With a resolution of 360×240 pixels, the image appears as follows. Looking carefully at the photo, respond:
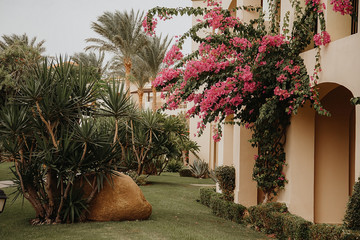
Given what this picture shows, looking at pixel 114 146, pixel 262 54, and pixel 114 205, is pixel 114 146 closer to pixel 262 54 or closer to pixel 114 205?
pixel 114 205

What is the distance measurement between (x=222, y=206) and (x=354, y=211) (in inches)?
240

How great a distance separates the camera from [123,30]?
30125 millimetres

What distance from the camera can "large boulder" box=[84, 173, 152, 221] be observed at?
1001cm

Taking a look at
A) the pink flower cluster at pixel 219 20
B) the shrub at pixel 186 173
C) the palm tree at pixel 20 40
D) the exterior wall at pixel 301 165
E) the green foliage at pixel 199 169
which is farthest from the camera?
the palm tree at pixel 20 40

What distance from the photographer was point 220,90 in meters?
9.30

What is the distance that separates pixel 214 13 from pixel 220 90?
1790mm

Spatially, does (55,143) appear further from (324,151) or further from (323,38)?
(324,151)

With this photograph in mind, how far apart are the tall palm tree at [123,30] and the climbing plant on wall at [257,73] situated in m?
19.6

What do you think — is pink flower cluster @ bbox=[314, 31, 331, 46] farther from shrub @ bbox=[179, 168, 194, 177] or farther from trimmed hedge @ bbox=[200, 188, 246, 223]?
shrub @ bbox=[179, 168, 194, 177]

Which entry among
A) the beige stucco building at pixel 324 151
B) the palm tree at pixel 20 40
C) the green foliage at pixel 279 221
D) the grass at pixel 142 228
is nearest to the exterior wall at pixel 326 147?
the beige stucco building at pixel 324 151

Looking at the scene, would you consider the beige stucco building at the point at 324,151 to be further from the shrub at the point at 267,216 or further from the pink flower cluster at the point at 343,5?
Answer: the pink flower cluster at the point at 343,5

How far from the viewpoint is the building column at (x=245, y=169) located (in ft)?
40.6

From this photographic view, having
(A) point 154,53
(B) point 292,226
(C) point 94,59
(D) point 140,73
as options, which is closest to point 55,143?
(B) point 292,226

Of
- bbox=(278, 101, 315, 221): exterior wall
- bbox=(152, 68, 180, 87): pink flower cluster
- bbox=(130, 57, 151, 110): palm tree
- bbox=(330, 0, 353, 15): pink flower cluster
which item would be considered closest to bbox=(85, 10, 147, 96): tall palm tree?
bbox=(130, 57, 151, 110): palm tree
